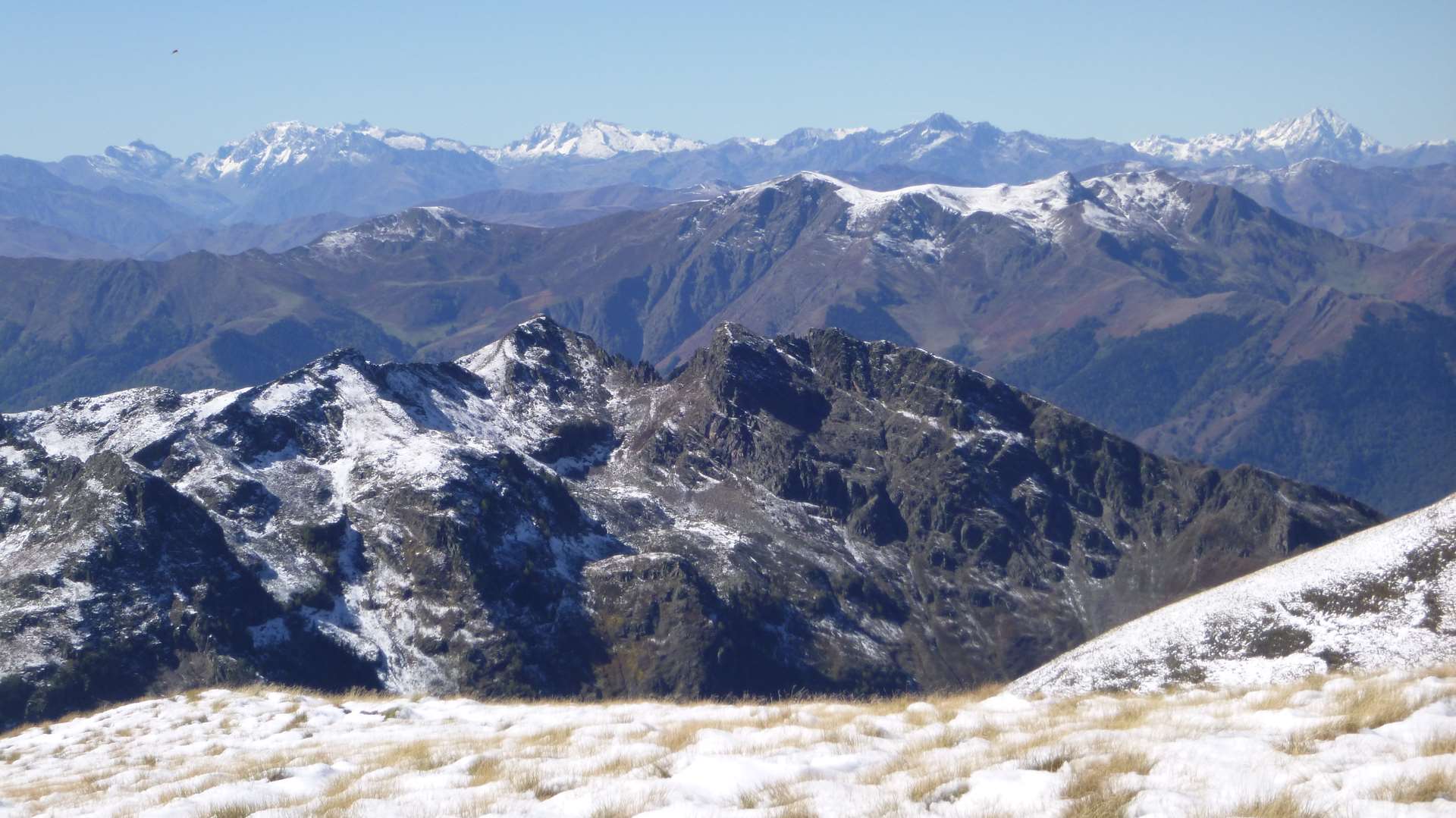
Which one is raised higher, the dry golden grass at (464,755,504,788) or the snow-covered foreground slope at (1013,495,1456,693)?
the dry golden grass at (464,755,504,788)

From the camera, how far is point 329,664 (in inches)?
6658

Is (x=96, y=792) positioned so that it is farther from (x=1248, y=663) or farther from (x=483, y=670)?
(x=483, y=670)

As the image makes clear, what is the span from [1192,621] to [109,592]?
145 metres

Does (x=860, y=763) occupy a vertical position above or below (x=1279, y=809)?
below

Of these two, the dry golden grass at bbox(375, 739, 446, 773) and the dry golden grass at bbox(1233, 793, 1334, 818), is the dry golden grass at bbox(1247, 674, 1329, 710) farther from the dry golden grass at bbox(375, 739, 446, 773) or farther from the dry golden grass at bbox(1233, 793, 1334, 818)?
the dry golden grass at bbox(375, 739, 446, 773)

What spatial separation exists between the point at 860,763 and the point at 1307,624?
95166 millimetres

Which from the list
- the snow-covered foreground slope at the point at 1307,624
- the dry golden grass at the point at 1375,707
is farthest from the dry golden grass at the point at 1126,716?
the snow-covered foreground slope at the point at 1307,624

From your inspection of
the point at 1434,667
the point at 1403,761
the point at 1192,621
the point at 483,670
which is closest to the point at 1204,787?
the point at 1403,761

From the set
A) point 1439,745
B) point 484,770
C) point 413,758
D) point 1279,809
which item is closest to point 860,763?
point 1279,809

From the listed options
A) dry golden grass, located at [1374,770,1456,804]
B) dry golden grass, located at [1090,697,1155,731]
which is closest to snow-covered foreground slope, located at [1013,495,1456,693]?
dry golden grass, located at [1090,697,1155,731]

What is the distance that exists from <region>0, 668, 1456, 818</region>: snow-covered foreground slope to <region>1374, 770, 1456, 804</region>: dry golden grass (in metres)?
0.03

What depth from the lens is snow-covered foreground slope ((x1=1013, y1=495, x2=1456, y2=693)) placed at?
3863 inches

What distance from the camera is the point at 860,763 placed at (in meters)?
24.8

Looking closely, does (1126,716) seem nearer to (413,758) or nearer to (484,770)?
(484,770)
